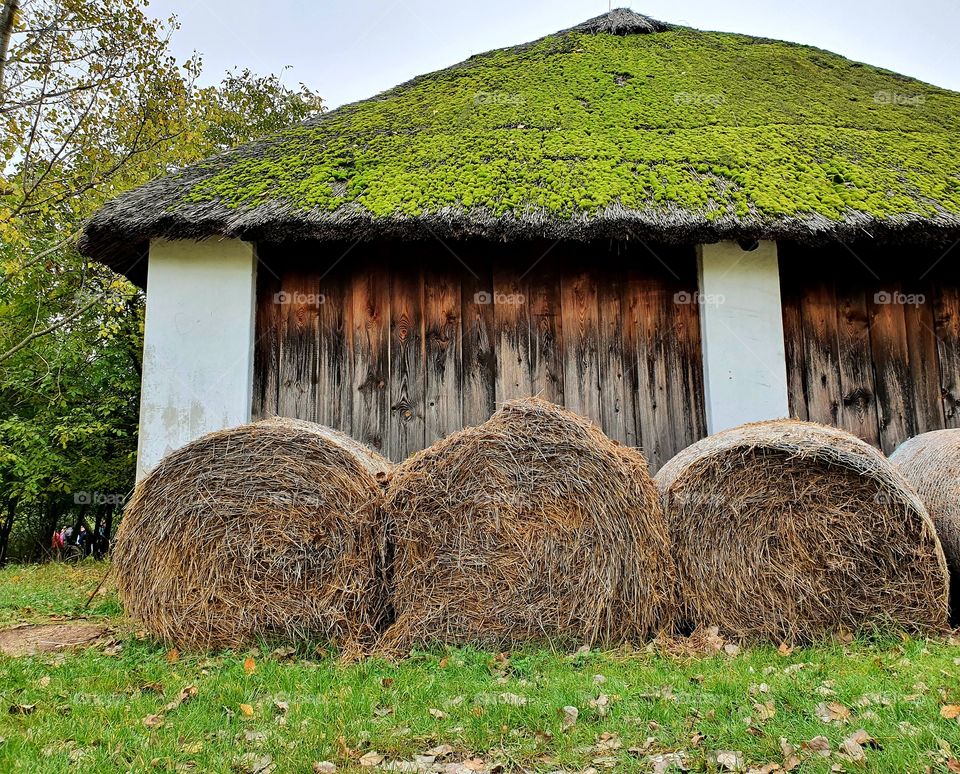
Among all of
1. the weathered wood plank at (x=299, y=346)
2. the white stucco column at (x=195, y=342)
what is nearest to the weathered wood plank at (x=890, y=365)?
the weathered wood plank at (x=299, y=346)

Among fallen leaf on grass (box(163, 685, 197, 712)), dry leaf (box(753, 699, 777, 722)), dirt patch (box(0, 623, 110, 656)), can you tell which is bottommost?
dirt patch (box(0, 623, 110, 656))

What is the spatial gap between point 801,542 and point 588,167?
3277 millimetres

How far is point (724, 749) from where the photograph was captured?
2.43m

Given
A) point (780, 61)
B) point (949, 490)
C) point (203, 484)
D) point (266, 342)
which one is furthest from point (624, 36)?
point (203, 484)

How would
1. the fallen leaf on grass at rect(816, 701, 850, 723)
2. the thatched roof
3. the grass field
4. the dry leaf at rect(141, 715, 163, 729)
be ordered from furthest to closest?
the thatched roof → the dry leaf at rect(141, 715, 163, 729) → the fallen leaf on grass at rect(816, 701, 850, 723) → the grass field

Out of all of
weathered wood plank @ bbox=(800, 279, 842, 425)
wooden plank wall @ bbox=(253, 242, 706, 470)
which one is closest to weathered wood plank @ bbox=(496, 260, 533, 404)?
wooden plank wall @ bbox=(253, 242, 706, 470)

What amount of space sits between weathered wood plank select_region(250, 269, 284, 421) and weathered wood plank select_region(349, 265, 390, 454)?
0.62 m

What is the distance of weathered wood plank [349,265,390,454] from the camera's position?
5.72 meters

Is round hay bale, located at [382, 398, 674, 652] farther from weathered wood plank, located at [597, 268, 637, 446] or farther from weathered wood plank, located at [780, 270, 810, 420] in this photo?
weathered wood plank, located at [780, 270, 810, 420]

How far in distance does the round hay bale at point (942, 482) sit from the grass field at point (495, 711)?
751 millimetres

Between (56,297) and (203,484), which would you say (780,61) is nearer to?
(203,484)

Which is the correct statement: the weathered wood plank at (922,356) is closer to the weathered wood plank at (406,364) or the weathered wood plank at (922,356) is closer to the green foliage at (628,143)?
the green foliage at (628,143)

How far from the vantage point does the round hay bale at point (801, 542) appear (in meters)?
3.86

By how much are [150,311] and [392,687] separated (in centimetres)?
372
